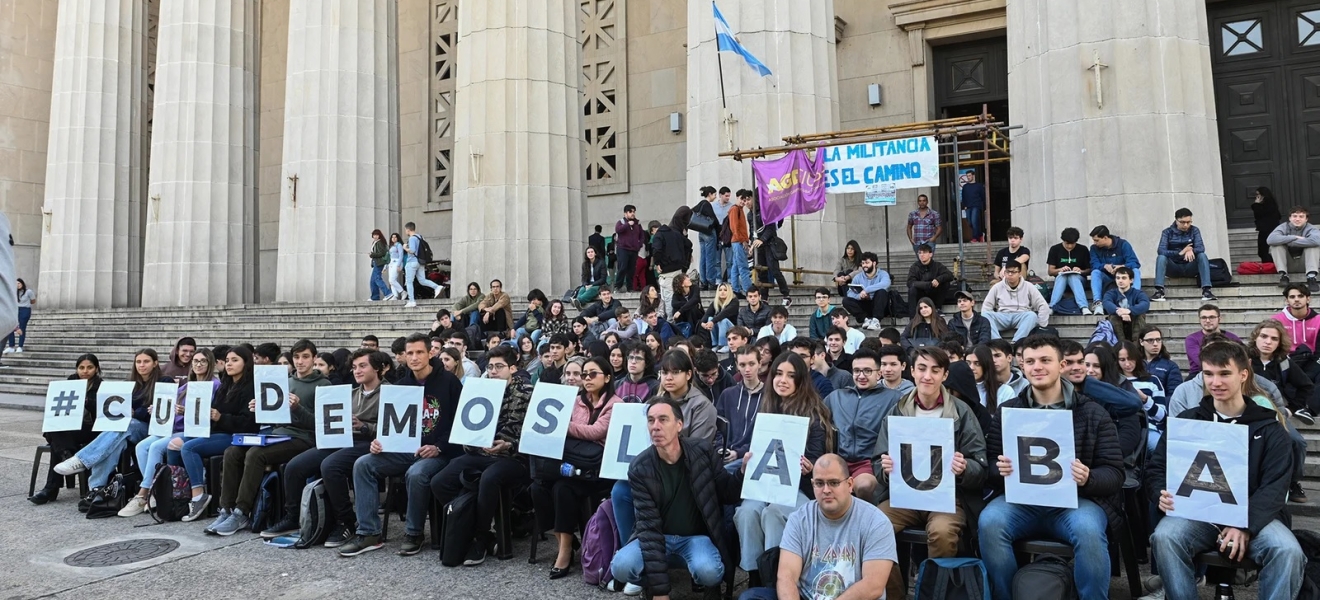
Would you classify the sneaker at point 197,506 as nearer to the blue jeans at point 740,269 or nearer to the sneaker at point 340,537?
the sneaker at point 340,537

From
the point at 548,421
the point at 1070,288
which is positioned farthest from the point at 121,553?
the point at 1070,288

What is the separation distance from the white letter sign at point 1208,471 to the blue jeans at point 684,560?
2554mm

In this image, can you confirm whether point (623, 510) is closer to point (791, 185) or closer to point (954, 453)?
point (954, 453)

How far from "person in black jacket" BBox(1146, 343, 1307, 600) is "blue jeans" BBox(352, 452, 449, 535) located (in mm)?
4948

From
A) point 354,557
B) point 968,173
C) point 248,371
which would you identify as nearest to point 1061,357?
point 354,557

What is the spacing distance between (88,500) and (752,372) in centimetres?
636

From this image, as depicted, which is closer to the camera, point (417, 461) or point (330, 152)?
point (417, 461)

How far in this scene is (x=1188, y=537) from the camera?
4965mm

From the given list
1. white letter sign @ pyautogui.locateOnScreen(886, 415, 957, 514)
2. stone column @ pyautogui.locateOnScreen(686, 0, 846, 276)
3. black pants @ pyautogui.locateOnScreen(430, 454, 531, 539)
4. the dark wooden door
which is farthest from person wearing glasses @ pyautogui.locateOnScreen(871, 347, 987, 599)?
the dark wooden door

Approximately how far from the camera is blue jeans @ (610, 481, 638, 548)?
252 inches

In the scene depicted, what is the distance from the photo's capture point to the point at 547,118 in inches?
727

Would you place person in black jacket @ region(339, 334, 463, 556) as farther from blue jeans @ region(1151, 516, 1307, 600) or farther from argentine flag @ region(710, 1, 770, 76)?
argentine flag @ region(710, 1, 770, 76)

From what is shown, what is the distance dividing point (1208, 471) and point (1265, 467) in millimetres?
307

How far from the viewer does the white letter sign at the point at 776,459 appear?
5.77m
